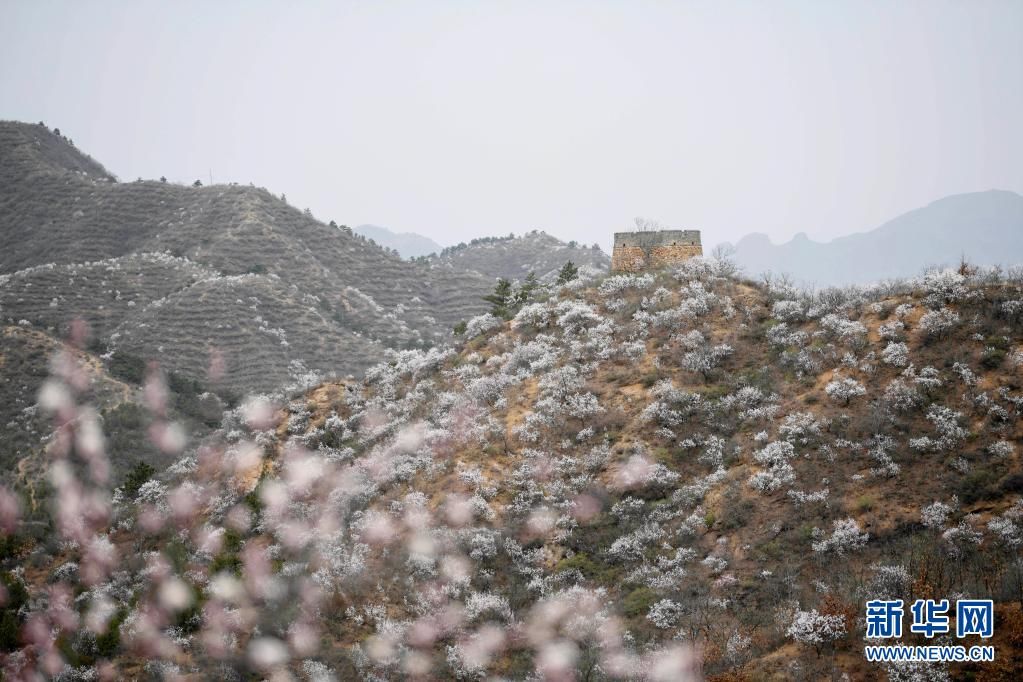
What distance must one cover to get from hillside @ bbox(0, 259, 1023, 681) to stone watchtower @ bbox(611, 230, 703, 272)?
256 inches

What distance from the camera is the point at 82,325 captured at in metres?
54.5

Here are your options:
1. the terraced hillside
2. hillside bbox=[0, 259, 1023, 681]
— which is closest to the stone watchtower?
hillside bbox=[0, 259, 1023, 681]

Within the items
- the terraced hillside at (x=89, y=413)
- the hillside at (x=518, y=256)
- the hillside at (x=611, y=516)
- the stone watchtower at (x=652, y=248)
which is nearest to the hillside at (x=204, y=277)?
the terraced hillside at (x=89, y=413)

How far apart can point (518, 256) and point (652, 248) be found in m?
80.5

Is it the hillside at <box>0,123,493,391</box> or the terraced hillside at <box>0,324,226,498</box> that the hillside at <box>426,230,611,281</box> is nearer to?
the hillside at <box>0,123,493,391</box>

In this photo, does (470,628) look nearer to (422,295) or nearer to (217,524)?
(217,524)

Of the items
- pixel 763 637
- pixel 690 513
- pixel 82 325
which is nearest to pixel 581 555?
pixel 690 513

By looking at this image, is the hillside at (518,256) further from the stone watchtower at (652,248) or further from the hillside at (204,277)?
the stone watchtower at (652,248)

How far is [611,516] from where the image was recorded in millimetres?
18531

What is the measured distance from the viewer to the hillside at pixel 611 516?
13648mm

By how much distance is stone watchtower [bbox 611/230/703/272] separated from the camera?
34906 mm

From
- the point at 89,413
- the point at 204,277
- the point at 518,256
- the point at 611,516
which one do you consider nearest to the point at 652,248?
the point at 611,516

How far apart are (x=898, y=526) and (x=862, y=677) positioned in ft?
15.6

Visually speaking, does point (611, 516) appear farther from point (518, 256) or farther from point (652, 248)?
point (518, 256)
